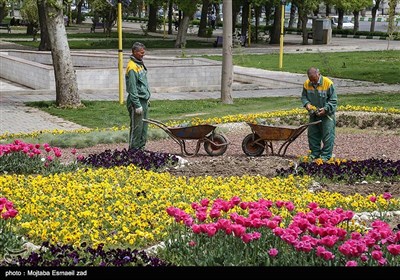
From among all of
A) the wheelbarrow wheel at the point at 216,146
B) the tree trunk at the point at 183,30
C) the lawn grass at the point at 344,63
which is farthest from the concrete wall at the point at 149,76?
the tree trunk at the point at 183,30

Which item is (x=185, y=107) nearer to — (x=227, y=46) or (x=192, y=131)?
(x=227, y=46)

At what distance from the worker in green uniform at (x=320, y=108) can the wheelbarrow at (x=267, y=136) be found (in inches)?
6.6

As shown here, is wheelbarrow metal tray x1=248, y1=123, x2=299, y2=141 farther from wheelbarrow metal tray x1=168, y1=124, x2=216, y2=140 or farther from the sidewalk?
the sidewalk

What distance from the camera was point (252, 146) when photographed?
13648 millimetres

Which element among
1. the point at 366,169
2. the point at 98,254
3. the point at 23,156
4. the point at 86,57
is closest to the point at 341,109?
the point at 366,169

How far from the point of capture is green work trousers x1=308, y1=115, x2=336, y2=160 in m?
13.0

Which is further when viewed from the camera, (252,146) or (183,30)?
(183,30)

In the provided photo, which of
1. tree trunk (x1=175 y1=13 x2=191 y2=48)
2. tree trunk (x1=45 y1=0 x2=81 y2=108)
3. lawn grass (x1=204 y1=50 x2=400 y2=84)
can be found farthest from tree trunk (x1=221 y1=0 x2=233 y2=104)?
tree trunk (x1=175 y1=13 x2=191 y2=48)

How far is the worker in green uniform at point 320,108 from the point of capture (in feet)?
42.4

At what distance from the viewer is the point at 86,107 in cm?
2205

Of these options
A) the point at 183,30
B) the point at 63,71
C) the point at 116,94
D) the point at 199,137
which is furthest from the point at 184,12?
the point at 199,137

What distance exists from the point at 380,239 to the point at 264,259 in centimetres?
85

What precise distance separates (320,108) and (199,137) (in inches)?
71.6

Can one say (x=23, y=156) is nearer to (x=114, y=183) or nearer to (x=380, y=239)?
(x=114, y=183)
